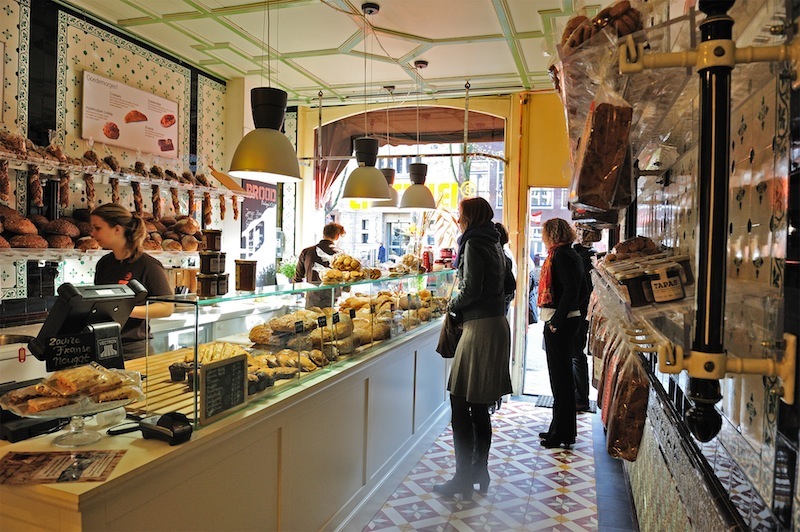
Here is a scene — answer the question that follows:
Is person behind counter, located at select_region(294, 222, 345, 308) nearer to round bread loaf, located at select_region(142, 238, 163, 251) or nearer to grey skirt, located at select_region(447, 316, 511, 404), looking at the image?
round bread loaf, located at select_region(142, 238, 163, 251)

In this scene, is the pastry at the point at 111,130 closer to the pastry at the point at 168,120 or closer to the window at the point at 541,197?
the pastry at the point at 168,120

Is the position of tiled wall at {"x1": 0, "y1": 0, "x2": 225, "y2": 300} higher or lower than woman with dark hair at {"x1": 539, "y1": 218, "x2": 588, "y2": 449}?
higher

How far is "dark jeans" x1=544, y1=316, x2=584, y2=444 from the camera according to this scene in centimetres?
475

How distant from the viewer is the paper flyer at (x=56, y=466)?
162 cm

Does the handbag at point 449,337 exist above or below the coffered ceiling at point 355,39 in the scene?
below

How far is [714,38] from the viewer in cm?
97

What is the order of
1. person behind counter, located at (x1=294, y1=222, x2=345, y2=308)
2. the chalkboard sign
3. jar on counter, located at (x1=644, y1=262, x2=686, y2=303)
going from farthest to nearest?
person behind counter, located at (x1=294, y1=222, x2=345, y2=308)
the chalkboard sign
jar on counter, located at (x1=644, y1=262, x2=686, y2=303)

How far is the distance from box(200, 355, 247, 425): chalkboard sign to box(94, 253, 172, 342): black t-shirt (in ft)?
4.24

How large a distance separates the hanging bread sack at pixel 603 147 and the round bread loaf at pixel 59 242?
405 centimetres

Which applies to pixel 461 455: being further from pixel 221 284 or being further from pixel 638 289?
pixel 638 289

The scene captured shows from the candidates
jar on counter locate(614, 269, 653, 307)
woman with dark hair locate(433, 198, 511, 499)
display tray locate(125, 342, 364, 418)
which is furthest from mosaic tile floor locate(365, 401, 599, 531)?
jar on counter locate(614, 269, 653, 307)

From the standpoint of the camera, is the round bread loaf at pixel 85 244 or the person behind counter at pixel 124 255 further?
the round bread loaf at pixel 85 244

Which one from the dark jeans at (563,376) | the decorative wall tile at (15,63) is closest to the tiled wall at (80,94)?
the decorative wall tile at (15,63)

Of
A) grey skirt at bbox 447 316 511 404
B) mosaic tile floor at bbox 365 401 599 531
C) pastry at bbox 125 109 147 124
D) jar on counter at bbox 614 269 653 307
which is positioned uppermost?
pastry at bbox 125 109 147 124
